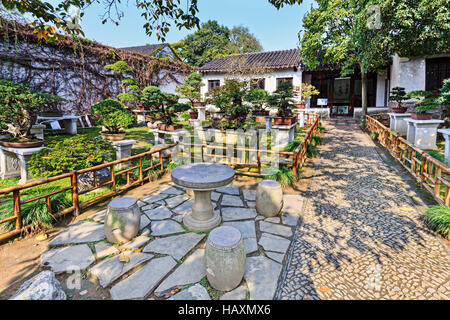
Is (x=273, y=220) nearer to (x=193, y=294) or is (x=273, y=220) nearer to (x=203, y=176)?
(x=203, y=176)

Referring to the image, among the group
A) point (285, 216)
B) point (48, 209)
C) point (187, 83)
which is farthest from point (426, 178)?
point (187, 83)

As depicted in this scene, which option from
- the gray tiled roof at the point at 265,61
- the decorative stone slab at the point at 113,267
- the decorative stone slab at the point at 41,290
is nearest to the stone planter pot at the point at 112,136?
the decorative stone slab at the point at 113,267

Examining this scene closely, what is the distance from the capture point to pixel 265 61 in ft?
64.6

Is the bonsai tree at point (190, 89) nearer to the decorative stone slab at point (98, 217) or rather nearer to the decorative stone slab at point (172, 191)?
the decorative stone slab at point (172, 191)

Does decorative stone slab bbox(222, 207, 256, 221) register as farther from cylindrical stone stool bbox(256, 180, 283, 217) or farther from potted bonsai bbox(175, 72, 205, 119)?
potted bonsai bbox(175, 72, 205, 119)

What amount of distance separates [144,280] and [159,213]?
66.3 inches

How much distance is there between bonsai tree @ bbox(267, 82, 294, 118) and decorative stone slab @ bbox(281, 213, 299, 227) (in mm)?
5587

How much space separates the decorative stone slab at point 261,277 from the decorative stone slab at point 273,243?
27 cm

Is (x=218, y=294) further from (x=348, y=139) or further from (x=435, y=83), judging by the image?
(x=435, y=83)

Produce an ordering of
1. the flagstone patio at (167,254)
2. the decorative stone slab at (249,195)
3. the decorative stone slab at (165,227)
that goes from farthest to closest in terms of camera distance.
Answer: the decorative stone slab at (249,195) → the decorative stone slab at (165,227) → the flagstone patio at (167,254)

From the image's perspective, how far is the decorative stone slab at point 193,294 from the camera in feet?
8.30

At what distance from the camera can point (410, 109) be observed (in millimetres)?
12367

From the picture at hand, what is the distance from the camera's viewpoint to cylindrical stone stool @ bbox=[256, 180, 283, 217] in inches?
167

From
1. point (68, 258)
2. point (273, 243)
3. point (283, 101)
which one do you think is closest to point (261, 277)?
point (273, 243)
